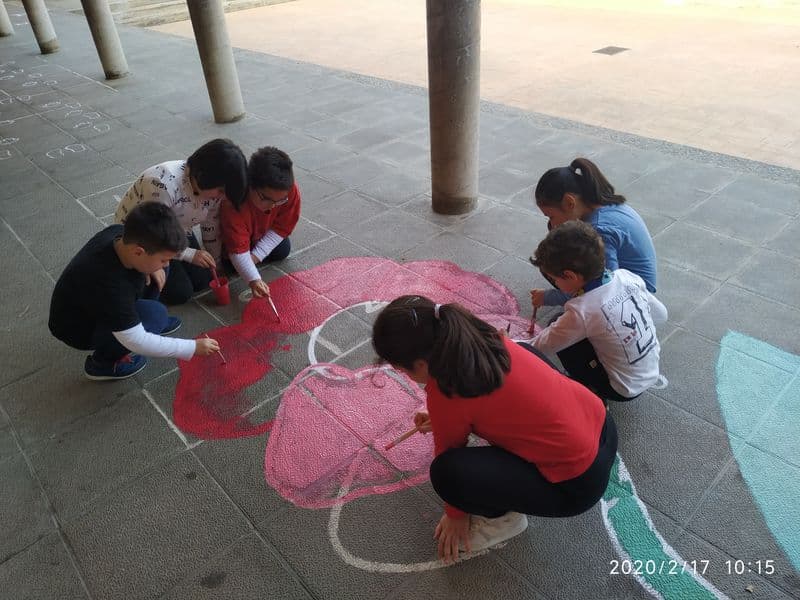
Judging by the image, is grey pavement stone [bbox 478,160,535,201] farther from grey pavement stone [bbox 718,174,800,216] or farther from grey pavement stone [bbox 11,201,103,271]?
grey pavement stone [bbox 11,201,103,271]

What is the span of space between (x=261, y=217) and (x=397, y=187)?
5.68ft

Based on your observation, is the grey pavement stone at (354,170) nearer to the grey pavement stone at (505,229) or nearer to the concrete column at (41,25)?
the grey pavement stone at (505,229)

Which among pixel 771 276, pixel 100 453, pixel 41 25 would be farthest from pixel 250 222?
pixel 41 25

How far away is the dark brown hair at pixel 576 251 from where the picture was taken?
2408mm

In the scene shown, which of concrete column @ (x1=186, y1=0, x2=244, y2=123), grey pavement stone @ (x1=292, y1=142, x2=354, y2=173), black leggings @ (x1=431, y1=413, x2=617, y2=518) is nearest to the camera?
black leggings @ (x1=431, y1=413, x2=617, y2=518)

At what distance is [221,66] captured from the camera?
→ 22.5ft

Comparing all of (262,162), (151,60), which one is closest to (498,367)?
(262,162)

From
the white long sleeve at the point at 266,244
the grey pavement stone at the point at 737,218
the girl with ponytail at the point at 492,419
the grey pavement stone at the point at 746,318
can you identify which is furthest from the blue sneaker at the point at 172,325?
the grey pavement stone at the point at 737,218

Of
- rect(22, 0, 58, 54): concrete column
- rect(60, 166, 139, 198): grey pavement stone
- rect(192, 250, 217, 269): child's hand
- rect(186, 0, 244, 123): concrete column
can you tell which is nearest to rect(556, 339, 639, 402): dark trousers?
rect(192, 250, 217, 269): child's hand

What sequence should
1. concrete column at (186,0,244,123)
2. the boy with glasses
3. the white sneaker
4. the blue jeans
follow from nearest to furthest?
1. the white sneaker
2. the blue jeans
3. the boy with glasses
4. concrete column at (186,0,244,123)

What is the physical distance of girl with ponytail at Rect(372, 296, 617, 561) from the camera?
1806 millimetres

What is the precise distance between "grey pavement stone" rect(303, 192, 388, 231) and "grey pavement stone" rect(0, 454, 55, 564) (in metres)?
2.66

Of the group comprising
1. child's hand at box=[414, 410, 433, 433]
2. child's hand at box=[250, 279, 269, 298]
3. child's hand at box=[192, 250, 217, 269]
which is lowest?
child's hand at box=[250, 279, 269, 298]

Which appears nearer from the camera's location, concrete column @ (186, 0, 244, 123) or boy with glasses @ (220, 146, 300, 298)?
boy with glasses @ (220, 146, 300, 298)
